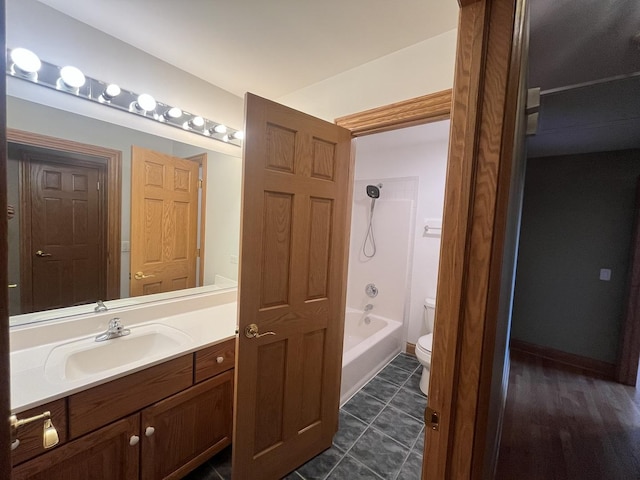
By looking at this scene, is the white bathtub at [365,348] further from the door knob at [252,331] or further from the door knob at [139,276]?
the door knob at [139,276]

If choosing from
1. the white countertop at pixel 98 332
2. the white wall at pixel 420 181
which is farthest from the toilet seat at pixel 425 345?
the white countertop at pixel 98 332

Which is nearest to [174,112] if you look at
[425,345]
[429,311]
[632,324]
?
[425,345]

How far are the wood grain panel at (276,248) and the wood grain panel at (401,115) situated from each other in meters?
0.66

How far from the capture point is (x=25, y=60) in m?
1.21

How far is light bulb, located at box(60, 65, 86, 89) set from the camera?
1.32m

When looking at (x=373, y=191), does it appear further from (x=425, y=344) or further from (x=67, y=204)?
(x=67, y=204)

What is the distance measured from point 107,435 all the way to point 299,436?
973mm

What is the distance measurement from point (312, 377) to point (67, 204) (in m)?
→ 1.63

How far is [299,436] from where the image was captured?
1.61 metres

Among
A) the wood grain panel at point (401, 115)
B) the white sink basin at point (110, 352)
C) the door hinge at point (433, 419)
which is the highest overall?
the wood grain panel at point (401, 115)

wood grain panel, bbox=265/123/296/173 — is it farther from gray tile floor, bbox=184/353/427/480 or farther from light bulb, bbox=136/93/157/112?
gray tile floor, bbox=184/353/427/480

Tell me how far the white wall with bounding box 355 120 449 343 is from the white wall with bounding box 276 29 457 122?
1.14 m

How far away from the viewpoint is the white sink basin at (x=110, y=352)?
1180 millimetres

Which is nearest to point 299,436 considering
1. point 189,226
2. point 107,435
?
point 107,435
